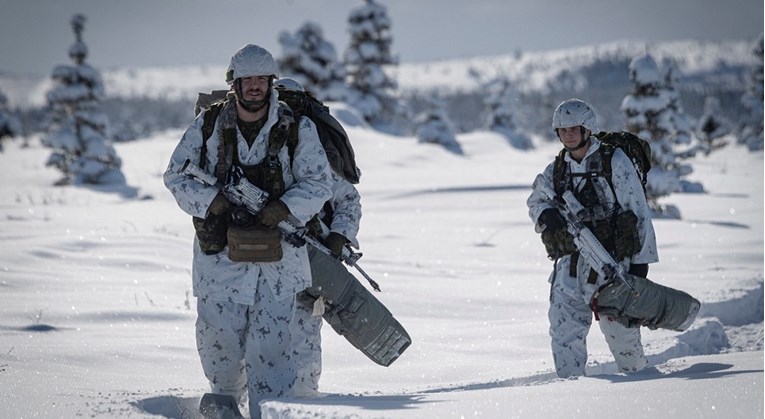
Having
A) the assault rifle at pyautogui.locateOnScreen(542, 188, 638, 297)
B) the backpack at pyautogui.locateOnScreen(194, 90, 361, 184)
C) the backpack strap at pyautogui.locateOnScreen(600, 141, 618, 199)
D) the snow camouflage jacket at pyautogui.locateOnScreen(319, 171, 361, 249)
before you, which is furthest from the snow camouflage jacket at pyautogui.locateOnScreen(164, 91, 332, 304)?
the backpack strap at pyautogui.locateOnScreen(600, 141, 618, 199)

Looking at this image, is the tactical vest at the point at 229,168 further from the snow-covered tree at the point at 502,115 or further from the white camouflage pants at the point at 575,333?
the snow-covered tree at the point at 502,115

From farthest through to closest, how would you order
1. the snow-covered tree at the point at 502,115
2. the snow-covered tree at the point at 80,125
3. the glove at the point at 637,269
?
the snow-covered tree at the point at 502,115
the snow-covered tree at the point at 80,125
the glove at the point at 637,269

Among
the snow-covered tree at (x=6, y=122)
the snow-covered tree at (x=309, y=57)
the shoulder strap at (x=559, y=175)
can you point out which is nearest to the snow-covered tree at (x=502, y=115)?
the snow-covered tree at (x=309, y=57)

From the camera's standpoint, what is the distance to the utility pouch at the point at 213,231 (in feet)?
15.2

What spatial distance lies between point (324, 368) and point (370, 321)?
1.24 metres

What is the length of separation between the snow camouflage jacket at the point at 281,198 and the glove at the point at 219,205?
56 millimetres

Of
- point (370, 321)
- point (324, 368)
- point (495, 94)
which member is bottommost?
point (324, 368)

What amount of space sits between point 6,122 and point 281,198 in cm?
5380

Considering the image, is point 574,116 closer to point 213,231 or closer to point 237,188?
point 237,188

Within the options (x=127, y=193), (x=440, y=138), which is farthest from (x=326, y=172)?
(x=440, y=138)

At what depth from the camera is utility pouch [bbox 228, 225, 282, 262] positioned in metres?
4.48

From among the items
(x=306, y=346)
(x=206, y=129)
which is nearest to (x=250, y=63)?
(x=206, y=129)

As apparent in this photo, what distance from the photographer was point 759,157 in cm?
4062

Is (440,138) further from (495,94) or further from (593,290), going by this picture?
(593,290)
